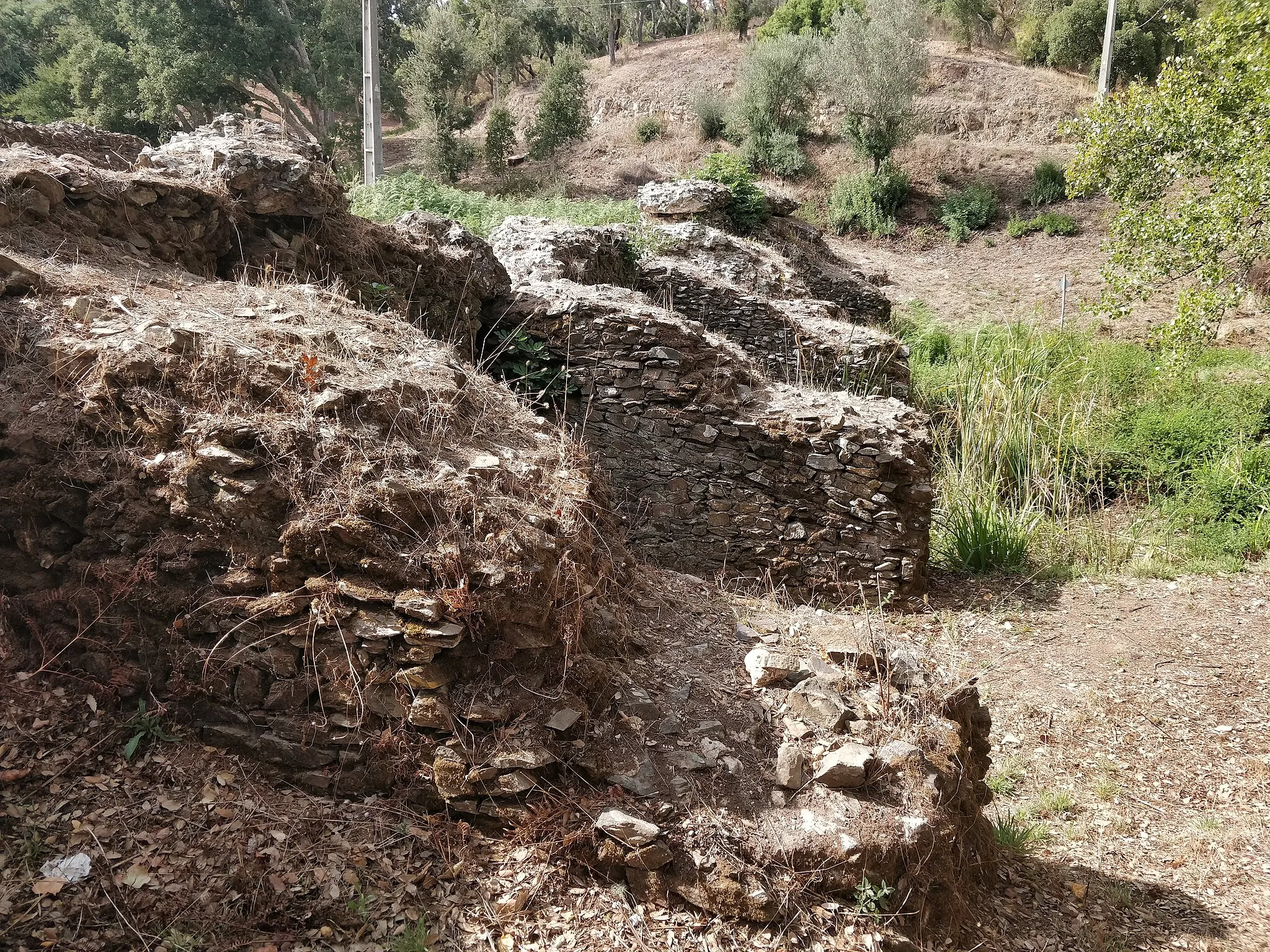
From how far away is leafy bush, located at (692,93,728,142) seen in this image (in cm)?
2708

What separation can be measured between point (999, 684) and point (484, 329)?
496 centimetres

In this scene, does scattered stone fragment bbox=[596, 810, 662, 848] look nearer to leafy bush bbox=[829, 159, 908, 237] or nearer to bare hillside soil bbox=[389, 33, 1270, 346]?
bare hillside soil bbox=[389, 33, 1270, 346]

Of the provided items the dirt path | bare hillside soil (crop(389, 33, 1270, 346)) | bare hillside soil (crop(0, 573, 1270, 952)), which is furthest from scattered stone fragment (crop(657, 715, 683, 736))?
bare hillside soil (crop(389, 33, 1270, 346))

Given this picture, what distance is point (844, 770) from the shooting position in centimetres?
330

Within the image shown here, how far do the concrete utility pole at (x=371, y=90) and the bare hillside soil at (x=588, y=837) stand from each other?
40.1 feet

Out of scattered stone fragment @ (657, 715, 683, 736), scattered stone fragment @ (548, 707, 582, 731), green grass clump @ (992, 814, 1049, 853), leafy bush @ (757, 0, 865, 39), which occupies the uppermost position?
leafy bush @ (757, 0, 865, 39)

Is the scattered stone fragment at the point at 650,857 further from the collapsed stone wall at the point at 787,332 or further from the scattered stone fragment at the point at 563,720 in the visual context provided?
the collapsed stone wall at the point at 787,332

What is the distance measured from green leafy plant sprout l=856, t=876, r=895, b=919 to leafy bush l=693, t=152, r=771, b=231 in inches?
513

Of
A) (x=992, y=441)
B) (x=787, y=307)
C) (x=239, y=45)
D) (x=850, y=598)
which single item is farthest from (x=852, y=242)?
(x=239, y=45)

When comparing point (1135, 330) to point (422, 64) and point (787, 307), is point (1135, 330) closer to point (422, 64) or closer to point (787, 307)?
point (787, 307)

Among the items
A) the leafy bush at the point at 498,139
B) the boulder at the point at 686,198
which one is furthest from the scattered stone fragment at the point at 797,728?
the leafy bush at the point at 498,139

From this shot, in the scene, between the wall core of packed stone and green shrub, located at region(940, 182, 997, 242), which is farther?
green shrub, located at region(940, 182, 997, 242)

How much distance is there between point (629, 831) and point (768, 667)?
42.7 inches

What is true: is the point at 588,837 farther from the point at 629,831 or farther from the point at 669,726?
the point at 669,726
